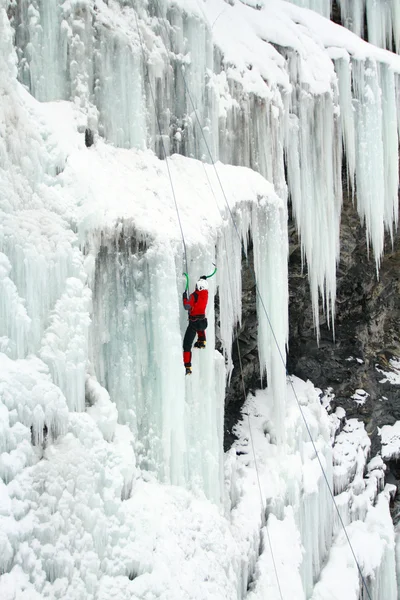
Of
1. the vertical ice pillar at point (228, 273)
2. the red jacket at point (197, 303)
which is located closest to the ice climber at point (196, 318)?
the red jacket at point (197, 303)

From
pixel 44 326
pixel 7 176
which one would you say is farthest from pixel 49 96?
pixel 44 326

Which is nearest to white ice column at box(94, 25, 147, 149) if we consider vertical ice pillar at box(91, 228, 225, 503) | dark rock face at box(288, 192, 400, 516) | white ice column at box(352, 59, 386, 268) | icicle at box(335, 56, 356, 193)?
vertical ice pillar at box(91, 228, 225, 503)

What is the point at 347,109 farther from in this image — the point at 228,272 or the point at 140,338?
the point at 140,338

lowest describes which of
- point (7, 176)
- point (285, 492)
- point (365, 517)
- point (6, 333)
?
point (365, 517)

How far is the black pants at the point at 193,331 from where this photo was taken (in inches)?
199

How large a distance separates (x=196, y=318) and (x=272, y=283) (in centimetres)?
230

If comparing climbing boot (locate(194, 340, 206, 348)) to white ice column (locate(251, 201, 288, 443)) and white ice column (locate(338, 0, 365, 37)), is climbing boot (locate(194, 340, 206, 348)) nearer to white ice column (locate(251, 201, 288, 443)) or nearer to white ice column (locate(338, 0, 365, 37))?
white ice column (locate(251, 201, 288, 443))

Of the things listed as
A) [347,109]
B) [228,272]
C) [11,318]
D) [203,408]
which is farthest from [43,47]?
[347,109]

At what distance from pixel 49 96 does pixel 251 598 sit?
5.66 meters

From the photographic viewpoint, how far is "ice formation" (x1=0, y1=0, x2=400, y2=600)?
400 centimetres

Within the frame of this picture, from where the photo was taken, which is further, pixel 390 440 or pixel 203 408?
pixel 390 440

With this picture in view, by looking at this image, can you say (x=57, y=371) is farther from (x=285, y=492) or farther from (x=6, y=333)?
(x=285, y=492)

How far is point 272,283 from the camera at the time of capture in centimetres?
709

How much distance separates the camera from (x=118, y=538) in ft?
13.8
